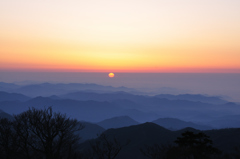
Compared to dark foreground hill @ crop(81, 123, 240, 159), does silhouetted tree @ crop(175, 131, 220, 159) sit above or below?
above

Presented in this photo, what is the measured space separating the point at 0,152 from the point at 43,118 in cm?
1607

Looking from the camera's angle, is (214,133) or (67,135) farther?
(214,133)

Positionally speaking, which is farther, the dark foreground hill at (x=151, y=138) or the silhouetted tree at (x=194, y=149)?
the dark foreground hill at (x=151, y=138)

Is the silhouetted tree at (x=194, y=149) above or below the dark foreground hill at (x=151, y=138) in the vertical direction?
above

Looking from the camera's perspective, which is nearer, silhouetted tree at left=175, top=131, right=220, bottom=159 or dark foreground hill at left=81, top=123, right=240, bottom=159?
silhouetted tree at left=175, top=131, right=220, bottom=159

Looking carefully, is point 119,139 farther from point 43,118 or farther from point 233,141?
point 43,118

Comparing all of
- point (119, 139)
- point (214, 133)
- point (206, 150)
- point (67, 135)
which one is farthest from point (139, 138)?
point (67, 135)

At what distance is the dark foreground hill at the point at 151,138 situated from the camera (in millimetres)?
79863

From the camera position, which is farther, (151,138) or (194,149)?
(151,138)

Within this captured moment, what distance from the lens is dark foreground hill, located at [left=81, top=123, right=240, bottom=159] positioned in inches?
3144

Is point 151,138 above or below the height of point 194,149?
below

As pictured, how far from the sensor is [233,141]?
3095 inches

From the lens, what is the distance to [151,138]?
9862 centimetres

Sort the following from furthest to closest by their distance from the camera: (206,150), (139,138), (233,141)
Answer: (139,138)
(233,141)
(206,150)
